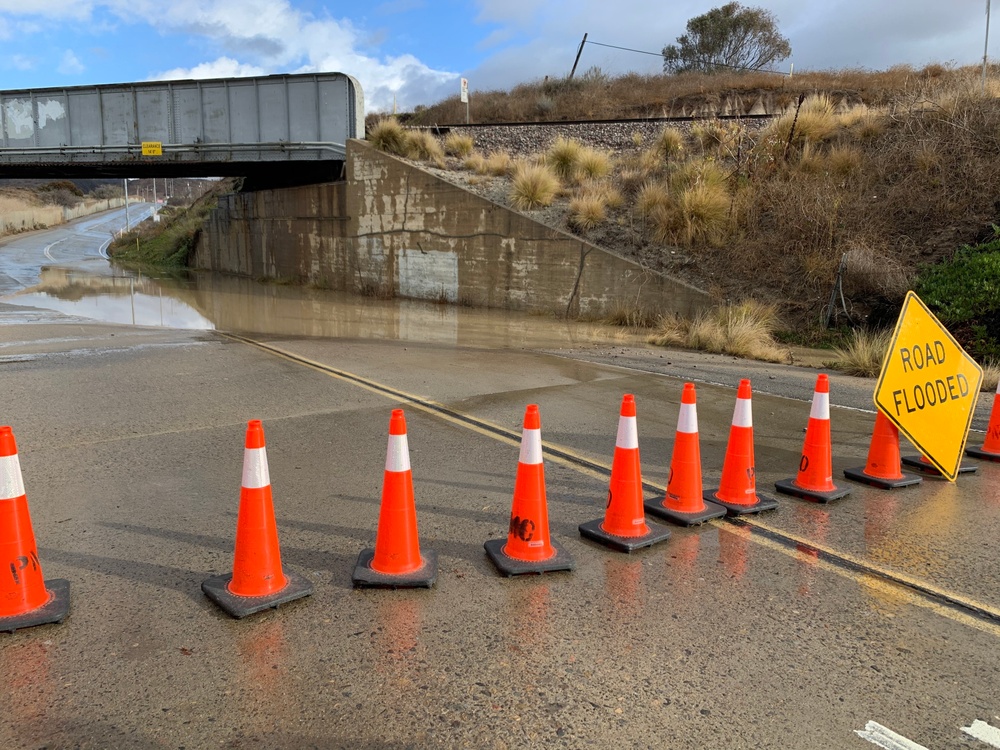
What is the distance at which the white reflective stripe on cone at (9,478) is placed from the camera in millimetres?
3381

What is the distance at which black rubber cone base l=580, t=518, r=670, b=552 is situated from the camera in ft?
14.0

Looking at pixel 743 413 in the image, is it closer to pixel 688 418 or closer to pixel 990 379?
pixel 688 418

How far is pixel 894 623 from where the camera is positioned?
3.47 metres

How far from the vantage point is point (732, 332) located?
12.0 m

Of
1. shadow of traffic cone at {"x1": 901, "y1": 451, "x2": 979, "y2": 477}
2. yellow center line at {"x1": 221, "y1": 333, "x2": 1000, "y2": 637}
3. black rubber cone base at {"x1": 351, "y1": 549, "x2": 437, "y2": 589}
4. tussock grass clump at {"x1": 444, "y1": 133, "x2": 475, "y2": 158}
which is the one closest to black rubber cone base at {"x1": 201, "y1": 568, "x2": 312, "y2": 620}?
black rubber cone base at {"x1": 351, "y1": 549, "x2": 437, "y2": 589}

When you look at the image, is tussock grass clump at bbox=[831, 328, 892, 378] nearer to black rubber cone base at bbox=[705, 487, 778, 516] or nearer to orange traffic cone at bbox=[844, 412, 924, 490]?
orange traffic cone at bbox=[844, 412, 924, 490]

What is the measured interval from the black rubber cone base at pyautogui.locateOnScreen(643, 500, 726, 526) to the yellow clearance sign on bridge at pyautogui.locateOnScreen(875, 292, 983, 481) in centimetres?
156

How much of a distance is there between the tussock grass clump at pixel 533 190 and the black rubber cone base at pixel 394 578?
15.0 meters

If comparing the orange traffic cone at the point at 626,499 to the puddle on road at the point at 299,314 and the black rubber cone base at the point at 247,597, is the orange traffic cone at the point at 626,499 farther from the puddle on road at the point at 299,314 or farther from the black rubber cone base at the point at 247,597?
the puddle on road at the point at 299,314

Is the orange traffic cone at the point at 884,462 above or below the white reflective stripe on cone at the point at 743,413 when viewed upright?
below

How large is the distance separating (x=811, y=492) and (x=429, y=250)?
15882 millimetres

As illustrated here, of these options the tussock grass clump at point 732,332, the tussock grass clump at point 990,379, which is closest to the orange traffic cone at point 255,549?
the tussock grass clump at point 990,379

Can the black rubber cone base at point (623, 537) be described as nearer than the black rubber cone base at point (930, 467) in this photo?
Yes

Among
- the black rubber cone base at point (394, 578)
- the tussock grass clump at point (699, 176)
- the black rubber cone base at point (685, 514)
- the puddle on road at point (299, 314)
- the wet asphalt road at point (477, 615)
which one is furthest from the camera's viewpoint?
the tussock grass clump at point (699, 176)
